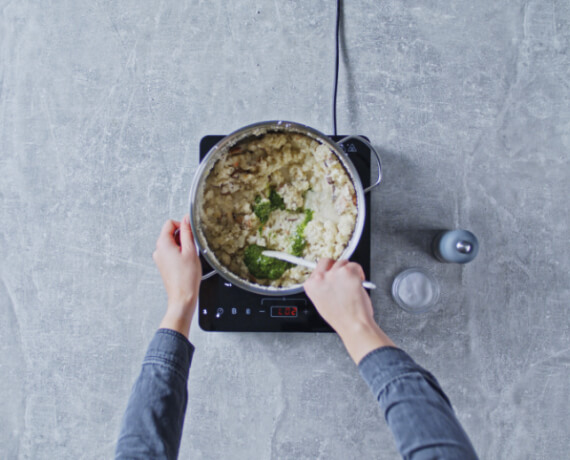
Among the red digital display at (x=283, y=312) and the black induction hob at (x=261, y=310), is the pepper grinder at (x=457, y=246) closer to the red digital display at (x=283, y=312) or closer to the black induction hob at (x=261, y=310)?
the black induction hob at (x=261, y=310)

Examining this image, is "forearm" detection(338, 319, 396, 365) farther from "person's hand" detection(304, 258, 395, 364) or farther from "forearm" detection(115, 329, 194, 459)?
"forearm" detection(115, 329, 194, 459)

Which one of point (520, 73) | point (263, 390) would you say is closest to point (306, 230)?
point (263, 390)

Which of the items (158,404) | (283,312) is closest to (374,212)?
(283,312)

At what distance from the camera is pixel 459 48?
96cm

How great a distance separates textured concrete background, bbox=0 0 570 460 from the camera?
3.13 feet

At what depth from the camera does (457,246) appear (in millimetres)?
850

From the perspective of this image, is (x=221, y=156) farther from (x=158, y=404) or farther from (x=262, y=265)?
(x=158, y=404)

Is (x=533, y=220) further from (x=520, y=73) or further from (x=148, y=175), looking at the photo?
(x=148, y=175)

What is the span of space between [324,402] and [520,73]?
32.0 inches

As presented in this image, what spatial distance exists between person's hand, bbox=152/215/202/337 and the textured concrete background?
0.20 metres

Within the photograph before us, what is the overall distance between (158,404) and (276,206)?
1.23 feet

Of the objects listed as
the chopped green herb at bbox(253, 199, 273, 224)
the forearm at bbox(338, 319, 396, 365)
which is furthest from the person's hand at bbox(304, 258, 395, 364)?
the chopped green herb at bbox(253, 199, 273, 224)

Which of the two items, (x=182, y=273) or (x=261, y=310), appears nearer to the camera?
(x=182, y=273)

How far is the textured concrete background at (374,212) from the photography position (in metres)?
0.95
